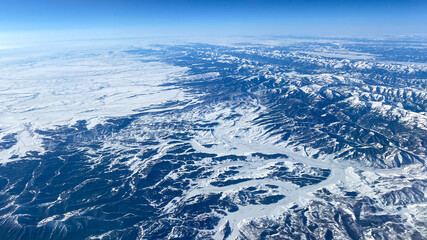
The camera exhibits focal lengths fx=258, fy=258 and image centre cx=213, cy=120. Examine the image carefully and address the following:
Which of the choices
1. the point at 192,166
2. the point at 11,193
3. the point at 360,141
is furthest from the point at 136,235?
the point at 360,141

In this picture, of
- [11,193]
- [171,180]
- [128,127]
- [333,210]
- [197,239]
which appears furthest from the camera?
[128,127]

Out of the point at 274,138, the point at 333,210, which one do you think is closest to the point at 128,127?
the point at 274,138

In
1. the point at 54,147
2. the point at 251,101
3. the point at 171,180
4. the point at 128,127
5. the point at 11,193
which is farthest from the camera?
the point at 251,101

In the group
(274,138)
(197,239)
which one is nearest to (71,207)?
(197,239)

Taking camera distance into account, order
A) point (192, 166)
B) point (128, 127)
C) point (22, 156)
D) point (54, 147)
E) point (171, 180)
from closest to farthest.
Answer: point (171, 180)
point (192, 166)
point (22, 156)
point (54, 147)
point (128, 127)

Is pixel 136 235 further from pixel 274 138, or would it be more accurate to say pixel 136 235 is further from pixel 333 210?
pixel 274 138

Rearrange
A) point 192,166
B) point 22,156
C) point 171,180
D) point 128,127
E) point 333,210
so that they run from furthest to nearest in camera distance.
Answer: point 128,127, point 22,156, point 192,166, point 171,180, point 333,210

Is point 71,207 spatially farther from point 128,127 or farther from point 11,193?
point 128,127

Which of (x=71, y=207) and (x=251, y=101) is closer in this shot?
(x=71, y=207)

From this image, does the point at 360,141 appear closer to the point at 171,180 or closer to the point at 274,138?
the point at 274,138
